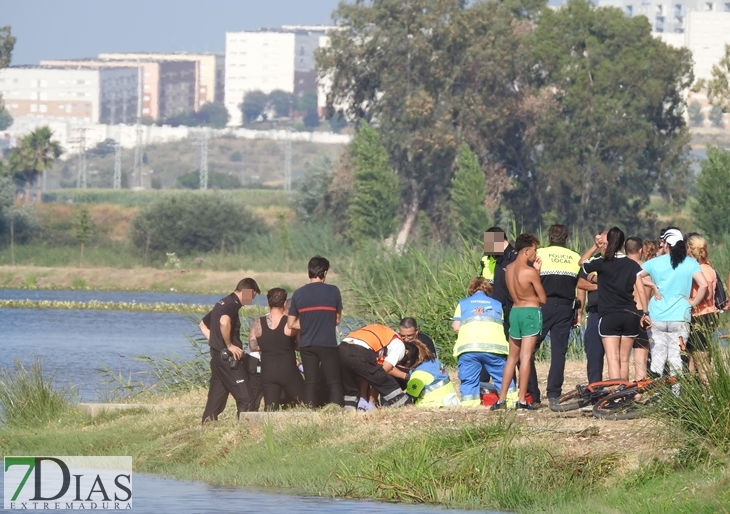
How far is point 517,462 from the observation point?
1188 centimetres

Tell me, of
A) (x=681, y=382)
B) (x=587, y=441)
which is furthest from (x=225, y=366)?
(x=681, y=382)

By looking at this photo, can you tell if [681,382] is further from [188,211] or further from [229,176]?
[229,176]

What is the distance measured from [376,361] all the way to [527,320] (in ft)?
5.11

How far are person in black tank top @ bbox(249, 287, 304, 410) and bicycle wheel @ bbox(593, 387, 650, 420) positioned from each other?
2927mm

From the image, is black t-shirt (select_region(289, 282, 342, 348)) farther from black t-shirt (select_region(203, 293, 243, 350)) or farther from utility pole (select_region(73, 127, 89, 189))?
utility pole (select_region(73, 127, 89, 189))

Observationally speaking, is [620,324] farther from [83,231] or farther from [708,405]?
[83,231]

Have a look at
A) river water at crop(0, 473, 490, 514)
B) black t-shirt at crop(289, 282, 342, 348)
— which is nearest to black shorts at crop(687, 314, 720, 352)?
river water at crop(0, 473, 490, 514)

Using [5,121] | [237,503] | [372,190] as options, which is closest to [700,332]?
[237,503]

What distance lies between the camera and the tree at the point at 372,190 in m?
67.6

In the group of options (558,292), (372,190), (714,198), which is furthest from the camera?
(372,190)

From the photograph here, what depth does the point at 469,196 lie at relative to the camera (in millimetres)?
66438

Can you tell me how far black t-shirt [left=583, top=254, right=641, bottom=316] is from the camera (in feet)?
45.5

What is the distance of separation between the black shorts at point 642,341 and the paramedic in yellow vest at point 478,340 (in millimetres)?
1232

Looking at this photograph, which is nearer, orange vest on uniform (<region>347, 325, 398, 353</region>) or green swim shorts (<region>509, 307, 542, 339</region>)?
green swim shorts (<region>509, 307, 542, 339</region>)
